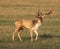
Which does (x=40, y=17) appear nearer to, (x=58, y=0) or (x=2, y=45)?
(x=2, y=45)

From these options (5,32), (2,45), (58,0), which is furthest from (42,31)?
(58,0)

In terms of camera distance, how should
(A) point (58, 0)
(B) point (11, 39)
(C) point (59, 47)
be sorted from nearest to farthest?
(C) point (59, 47), (B) point (11, 39), (A) point (58, 0)

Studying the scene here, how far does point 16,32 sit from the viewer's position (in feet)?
55.6

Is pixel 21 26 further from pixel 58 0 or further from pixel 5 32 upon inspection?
pixel 58 0

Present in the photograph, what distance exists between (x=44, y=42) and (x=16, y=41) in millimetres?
1282

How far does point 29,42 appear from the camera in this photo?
15.0m

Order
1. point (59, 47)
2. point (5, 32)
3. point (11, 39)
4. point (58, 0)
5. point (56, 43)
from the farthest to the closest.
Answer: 1. point (58, 0)
2. point (5, 32)
3. point (11, 39)
4. point (56, 43)
5. point (59, 47)

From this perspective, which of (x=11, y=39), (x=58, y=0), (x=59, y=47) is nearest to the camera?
(x=59, y=47)

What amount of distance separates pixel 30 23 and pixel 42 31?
298 cm

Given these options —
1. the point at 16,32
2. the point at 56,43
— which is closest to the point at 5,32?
the point at 16,32

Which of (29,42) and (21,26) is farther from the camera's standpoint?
(21,26)

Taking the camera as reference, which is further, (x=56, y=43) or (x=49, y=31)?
(x=49, y=31)

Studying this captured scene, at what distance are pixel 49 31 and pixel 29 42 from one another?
13.7 feet

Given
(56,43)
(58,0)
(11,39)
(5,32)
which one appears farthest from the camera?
(58,0)
